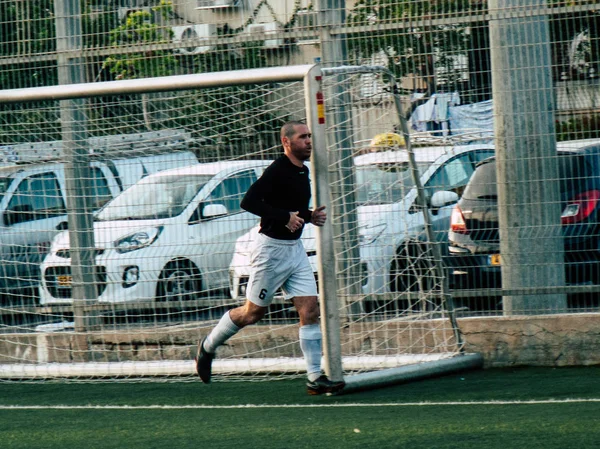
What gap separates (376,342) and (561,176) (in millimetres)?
1916

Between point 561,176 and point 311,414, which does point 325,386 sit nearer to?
point 311,414

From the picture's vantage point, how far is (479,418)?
6.63 m

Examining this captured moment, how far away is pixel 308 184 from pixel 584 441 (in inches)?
109

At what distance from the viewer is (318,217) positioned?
7566 millimetres

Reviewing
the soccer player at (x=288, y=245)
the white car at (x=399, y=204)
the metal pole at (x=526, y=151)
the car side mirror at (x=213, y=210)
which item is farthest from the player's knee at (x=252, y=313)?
the metal pole at (x=526, y=151)

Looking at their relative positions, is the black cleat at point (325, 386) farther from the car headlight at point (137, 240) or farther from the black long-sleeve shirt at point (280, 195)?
the car headlight at point (137, 240)

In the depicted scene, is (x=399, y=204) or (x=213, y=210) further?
(x=213, y=210)

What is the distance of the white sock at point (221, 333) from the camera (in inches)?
317

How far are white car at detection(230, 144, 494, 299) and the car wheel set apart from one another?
138cm

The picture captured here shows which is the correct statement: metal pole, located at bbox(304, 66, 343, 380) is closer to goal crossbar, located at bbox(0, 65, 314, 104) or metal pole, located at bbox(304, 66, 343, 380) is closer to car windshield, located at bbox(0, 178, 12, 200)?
goal crossbar, located at bbox(0, 65, 314, 104)

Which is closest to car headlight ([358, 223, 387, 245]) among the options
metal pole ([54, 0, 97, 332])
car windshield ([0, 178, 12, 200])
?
metal pole ([54, 0, 97, 332])

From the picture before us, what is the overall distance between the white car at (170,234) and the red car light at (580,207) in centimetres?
234

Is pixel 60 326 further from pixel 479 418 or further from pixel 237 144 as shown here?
pixel 479 418

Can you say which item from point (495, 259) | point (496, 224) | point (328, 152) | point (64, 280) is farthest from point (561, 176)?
point (64, 280)
